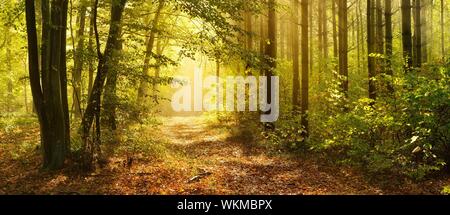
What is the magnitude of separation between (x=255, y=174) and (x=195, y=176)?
1776mm

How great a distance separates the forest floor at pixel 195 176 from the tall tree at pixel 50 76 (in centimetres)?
75

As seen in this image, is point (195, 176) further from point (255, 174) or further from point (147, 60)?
point (147, 60)

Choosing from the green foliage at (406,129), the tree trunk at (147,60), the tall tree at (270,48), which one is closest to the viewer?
the green foliage at (406,129)

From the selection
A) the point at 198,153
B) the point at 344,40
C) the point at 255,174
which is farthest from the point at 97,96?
the point at 344,40

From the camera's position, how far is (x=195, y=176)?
1239cm

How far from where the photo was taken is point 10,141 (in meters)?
19.5

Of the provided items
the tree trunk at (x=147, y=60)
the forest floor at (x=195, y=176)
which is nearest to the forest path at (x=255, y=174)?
the forest floor at (x=195, y=176)

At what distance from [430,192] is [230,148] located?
979 centimetres

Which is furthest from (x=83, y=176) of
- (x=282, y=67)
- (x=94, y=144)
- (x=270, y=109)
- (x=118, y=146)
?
(x=282, y=67)

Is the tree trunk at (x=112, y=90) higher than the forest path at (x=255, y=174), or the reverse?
the tree trunk at (x=112, y=90)

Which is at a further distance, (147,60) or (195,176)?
(147,60)

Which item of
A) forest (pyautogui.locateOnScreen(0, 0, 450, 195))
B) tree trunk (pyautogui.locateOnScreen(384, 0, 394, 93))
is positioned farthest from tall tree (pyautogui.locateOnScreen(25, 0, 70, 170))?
tree trunk (pyautogui.locateOnScreen(384, 0, 394, 93))

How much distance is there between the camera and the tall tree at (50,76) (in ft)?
40.3
